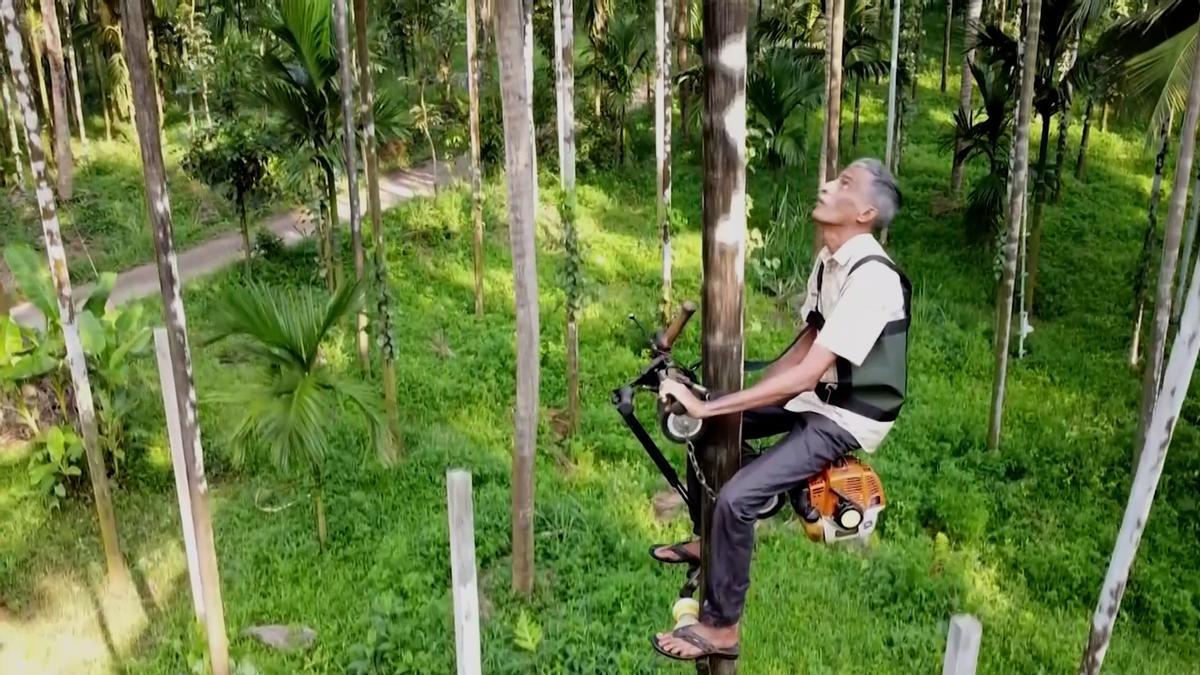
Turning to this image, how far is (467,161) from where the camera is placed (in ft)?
57.2

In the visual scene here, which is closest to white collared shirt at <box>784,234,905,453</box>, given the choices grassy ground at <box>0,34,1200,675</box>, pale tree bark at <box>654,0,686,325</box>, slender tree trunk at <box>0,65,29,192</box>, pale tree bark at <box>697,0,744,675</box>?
pale tree bark at <box>697,0,744,675</box>

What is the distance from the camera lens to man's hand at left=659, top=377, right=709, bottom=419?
222cm

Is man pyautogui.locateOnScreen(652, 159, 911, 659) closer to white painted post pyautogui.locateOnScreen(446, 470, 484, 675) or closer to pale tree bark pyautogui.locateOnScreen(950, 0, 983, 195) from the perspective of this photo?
white painted post pyautogui.locateOnScreen(446, 470, 484, 675)

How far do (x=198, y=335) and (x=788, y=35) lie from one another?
411 inches

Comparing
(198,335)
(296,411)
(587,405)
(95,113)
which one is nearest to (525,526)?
(296,411)

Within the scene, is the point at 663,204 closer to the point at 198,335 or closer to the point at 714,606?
the point at 198,335

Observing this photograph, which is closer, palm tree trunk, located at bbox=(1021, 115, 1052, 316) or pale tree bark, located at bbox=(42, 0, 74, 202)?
palm tree trunk, located at bbox=(1021, 115, 1052, 316)

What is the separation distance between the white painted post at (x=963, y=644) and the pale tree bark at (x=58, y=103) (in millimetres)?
14400

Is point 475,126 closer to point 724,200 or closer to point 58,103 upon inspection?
point 58,103

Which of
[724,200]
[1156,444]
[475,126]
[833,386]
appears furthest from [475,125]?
[724,200]

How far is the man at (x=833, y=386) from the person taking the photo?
2.48 metres

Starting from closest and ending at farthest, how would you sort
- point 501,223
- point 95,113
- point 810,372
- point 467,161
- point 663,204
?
point 810,372
point 663,204
point 501,223
point 467,161
point 95,113

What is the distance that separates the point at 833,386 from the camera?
2.65 m

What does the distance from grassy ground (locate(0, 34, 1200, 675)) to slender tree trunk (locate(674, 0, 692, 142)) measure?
633 centimetres
